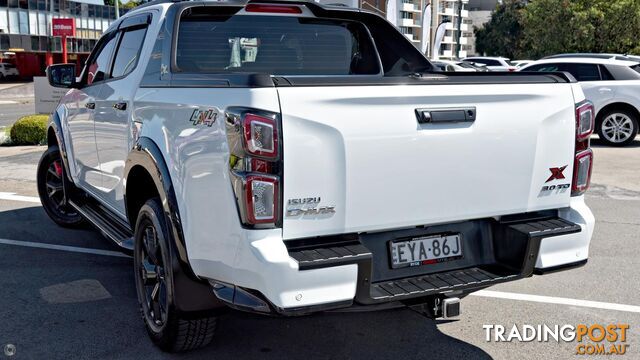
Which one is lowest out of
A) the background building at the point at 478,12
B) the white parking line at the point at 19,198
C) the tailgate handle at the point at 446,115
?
the white parking line at the point at 19,198

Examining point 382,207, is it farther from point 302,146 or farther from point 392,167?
point 302,146

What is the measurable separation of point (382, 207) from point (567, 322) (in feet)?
6.37

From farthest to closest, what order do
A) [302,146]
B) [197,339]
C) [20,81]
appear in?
[20,81] < [197,339] < [302,146]

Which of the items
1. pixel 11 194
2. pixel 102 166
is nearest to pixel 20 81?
pixel 11 194

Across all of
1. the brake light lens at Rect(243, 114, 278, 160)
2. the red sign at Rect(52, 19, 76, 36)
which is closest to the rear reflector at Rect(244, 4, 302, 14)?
the brake light lens at Rect(243, 114, 278, 160)

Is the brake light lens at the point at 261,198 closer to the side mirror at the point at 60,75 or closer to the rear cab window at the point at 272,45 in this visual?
Answer: the rear cab window at the point at 272,45

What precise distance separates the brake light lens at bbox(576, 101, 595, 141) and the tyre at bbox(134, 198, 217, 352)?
223cm

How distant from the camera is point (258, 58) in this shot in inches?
183

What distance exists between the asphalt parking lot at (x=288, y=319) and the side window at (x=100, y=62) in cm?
154

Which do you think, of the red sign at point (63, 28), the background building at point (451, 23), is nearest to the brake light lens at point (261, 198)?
the red sign at point (63, 28)

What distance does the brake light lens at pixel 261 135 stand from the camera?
2.92 m

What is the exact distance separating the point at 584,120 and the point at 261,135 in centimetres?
185

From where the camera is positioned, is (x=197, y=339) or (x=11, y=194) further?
(x=11, y=194)

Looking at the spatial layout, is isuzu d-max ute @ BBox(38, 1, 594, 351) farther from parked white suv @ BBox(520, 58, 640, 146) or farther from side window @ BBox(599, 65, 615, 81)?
side window @ BBox(599, 65, 615, 81)
